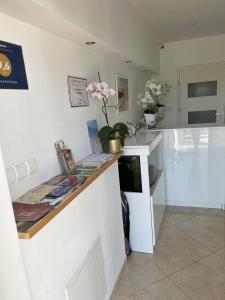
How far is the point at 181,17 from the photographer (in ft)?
10.1

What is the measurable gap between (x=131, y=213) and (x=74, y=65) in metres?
1.39

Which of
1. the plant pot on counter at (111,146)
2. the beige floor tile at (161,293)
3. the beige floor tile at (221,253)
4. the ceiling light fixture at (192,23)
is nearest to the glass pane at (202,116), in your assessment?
the ceiling light fixture at (192,23)

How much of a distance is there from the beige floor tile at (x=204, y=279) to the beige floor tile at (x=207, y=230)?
0.72ft

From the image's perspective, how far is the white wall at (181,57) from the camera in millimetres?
4215

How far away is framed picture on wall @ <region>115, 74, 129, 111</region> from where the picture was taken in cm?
271

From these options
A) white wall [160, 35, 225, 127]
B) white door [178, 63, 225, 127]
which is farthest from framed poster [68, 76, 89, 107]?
white door [178, 63, 225, 127]

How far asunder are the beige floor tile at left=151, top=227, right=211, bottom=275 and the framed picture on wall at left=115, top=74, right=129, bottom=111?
1488 mm

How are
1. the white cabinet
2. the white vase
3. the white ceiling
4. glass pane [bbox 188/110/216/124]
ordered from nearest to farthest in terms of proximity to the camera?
the white cabinet, the white ceiling, the white vase, glass pane [bbox 188/110/216/124]

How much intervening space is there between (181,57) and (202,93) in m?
0.75

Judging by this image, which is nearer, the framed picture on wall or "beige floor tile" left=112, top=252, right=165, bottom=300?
"beige floor tile" left=112, top=252, right=165, bottom=300

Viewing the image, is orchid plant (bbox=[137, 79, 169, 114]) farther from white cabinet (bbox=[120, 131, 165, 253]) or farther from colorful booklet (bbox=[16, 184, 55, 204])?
colorful booklet (bbox=[16, 184, 55, 204])

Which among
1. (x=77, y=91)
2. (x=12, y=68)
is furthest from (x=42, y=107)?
(x=77, y=91)

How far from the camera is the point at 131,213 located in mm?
2309

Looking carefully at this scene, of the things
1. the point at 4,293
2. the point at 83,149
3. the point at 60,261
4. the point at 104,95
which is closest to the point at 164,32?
the point at 104,95
